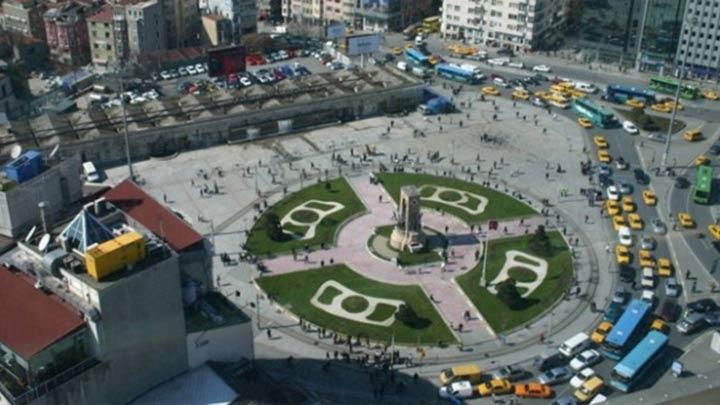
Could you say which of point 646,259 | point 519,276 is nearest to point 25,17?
point 519,276

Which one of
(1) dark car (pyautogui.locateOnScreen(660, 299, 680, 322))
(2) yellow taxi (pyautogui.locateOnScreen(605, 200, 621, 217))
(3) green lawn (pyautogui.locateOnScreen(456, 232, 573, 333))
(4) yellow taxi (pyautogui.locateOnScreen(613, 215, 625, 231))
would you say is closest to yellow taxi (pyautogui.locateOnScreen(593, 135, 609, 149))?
(2) yellow taxi (pyautogui.locateOnScreen(605, 200, 621, 217))

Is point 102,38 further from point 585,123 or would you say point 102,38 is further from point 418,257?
point 585,123

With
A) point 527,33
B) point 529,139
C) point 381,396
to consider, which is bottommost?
point 381,396

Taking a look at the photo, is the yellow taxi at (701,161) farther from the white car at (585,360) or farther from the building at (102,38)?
the building at (102,38)

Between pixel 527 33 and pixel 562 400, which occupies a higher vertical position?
pixel 527 33

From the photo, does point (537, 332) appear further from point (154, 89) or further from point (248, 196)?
point (154, 89)

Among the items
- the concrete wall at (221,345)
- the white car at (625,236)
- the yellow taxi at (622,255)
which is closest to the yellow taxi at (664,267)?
Result: the yellow taxi at (622,255)

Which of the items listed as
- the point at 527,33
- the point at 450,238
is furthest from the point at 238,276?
the point at 527,33
